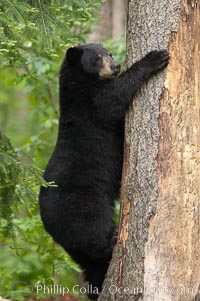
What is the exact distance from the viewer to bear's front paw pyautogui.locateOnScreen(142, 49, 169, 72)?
4.95 metres

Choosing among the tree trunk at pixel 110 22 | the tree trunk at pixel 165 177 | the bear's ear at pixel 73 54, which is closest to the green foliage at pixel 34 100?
the bear's ear at pixel 73 54

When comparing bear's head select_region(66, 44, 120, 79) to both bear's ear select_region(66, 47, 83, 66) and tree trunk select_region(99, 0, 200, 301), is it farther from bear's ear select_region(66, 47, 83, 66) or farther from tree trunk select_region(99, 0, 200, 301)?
tree trunk select_region(99, 0, 200, 301)

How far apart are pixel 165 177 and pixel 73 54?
6.70 feet

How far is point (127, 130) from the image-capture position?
5215mm

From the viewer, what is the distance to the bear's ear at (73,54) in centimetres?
625

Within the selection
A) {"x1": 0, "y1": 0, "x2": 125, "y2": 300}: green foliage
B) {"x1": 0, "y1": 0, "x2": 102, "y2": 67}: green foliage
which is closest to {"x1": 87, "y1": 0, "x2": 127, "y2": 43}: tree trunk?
{"x1": 0, "y1": 0, "x2": 125, "y2": 300}: green foliage

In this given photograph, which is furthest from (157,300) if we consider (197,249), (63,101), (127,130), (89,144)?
(63,101)

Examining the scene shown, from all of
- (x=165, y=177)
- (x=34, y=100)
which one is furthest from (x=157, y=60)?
(x=34, y=100)

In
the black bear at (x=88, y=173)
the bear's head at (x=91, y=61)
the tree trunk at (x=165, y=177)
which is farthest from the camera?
the bear's head at (x=91, y=61)

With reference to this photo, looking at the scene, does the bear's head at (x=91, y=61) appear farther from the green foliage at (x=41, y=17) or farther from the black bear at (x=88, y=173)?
the green foliage at (x=41, y=17)

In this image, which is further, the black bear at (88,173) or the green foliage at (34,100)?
the black bear at (88,173)

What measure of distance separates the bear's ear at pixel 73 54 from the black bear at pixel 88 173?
2cm

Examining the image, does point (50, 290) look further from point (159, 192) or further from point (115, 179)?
point (159, 192)

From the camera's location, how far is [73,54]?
6.29 metres
